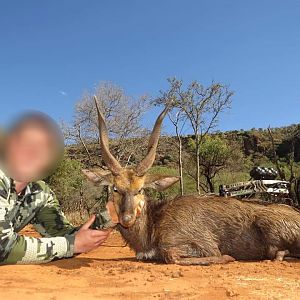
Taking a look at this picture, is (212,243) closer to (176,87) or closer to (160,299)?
(160,299)

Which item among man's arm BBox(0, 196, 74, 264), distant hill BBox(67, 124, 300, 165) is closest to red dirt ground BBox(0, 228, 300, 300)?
man's arm BBox(0, 196, 74, 264)

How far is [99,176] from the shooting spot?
729 cm

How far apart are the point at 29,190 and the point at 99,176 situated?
1.87m

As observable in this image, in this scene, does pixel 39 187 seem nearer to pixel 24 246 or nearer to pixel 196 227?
pixel 24 246

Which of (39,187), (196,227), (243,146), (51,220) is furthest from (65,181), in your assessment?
(243,146)

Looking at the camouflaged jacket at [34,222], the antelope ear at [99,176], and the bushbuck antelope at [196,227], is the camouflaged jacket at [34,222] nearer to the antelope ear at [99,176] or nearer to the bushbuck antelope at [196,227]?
the bushbuck antelope at [196,227]

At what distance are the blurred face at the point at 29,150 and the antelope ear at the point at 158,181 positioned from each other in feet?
9.20

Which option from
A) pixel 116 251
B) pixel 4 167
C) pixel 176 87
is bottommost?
pixel 116 251

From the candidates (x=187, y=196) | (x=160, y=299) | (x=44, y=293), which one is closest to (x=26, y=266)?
(x=44, y=293)

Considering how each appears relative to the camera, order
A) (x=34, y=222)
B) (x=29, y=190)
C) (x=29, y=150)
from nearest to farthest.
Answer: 1. (x=29, y=150)
2. (x=29, y=190)
3. (x=34, y=222)

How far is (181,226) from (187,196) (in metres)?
0.82

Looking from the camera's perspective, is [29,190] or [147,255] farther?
[147,255]

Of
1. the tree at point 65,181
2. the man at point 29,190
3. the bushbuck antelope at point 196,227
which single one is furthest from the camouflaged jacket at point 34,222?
the tree at point 65,181

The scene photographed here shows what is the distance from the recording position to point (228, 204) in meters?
7.41
